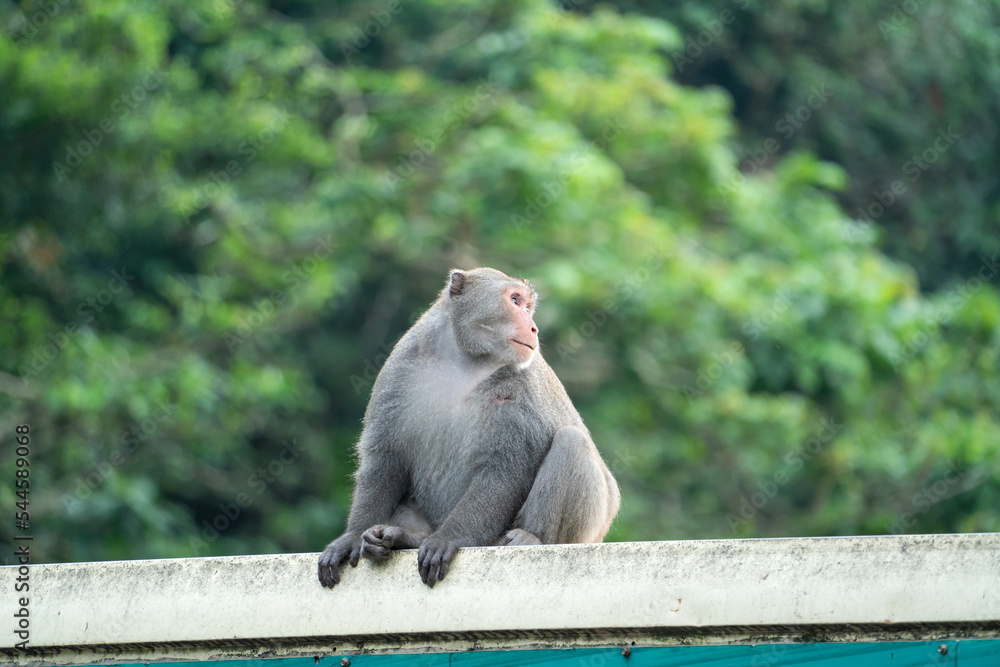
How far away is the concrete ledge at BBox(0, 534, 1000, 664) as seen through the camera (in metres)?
3.13

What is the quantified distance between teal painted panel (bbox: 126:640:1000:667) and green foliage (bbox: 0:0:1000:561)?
5540mm

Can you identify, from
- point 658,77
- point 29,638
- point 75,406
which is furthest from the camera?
point 658,77

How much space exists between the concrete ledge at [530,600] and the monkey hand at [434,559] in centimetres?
4

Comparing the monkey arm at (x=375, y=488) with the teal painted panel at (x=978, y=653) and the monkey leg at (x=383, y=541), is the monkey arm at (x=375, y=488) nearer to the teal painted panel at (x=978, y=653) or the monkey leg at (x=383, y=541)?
the monkey leg at (x=383, y=541)

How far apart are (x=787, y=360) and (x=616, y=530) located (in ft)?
6.79

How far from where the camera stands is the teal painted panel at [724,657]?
3016 millimetres

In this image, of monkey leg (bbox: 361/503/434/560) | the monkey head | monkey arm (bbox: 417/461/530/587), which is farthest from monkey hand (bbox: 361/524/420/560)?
the monkey head

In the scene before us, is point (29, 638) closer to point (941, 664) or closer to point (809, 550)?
point (809, 550)

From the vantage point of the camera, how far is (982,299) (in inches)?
392

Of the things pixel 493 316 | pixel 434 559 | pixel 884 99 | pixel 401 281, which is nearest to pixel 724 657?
pixel 434 559

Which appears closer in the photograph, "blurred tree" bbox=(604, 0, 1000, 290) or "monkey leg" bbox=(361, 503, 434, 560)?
"monkey leg" bbox=(361, 503, 434, 560)

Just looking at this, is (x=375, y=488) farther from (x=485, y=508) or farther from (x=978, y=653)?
(x=978, y=653)

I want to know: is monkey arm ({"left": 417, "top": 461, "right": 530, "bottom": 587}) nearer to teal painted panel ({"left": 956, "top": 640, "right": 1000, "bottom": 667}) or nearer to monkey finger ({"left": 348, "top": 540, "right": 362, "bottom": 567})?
monkey finger ({"left": 348, "top": 540, "right": 362, "bottom": 567})

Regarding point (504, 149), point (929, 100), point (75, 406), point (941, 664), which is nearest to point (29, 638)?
point (941, 664)
